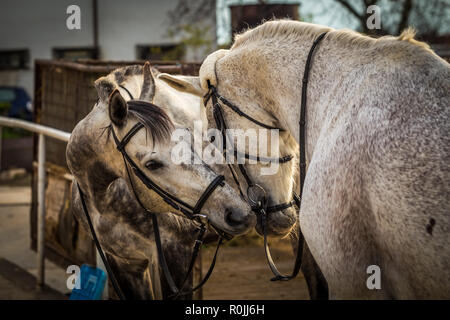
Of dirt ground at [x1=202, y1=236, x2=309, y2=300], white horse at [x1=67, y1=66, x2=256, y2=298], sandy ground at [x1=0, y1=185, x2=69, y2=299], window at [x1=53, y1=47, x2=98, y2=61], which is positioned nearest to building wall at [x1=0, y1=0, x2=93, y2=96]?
window at [x1=53, y1=47, x2=98, y2=61]

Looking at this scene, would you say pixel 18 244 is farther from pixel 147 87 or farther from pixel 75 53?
pixel 75 53

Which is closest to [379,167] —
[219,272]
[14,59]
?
[219,272]

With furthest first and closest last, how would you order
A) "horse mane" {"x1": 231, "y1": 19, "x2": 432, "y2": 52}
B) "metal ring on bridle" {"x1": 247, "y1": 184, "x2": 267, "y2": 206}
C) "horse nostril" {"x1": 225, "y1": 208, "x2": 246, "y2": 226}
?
"metal ring on bridle" {"x1": 247, "y1": 184, "x2": 267, "y2": 206} < "horse nostril" {"x1": 225, "y1": 208, "x2": 246, "y2": 226} < "horse mane" {"x1": 231, "y1": 19, "x2": 432, "y2": 52}

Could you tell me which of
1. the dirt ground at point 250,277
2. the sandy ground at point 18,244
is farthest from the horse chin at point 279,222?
the sandy ground at point 18,244

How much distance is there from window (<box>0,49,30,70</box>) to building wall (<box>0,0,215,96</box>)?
0.67 ft

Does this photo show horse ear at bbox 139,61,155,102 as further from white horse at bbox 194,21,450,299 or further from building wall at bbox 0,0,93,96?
building wall at bbox 0,0,93,96

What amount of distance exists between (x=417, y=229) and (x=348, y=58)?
85 centimetres

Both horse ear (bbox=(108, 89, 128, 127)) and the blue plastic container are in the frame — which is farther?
the blue plastic container

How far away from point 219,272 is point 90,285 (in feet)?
7.08

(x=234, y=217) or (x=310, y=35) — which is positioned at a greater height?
(x=310, y=35)

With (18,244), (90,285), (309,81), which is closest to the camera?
(309,81)

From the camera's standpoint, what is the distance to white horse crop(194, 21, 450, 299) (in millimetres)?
1825

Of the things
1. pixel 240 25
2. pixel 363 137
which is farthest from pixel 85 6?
pixel 363 137

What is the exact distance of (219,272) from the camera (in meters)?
5.51
